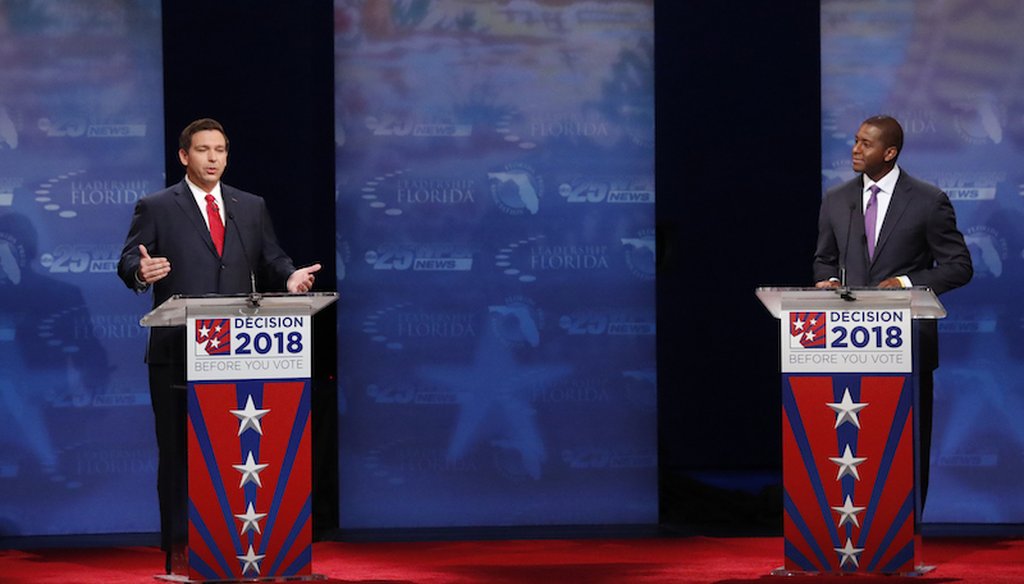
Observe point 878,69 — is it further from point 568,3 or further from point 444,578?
point 444,578

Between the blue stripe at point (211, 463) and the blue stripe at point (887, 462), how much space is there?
2102 mm

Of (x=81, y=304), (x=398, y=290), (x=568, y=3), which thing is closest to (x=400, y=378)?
(x=398, y=290)

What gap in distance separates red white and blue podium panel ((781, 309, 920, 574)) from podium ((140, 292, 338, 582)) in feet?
5.31

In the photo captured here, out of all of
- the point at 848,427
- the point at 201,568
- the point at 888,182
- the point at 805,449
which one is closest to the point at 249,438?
the point at 201,568

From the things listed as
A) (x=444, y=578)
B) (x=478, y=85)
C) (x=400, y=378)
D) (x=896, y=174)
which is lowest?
(x=444, y=578)

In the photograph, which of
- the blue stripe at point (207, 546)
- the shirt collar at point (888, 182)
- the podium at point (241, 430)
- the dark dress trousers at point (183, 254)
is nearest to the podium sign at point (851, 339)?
the shirt collar at point (888, 182)

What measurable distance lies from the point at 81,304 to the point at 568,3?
2.72 m

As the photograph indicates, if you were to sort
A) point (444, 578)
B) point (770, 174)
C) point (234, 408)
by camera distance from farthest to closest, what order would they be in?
point (770, 174) < point (444, 578) < point (234, 408)

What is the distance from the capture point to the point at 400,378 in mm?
6957

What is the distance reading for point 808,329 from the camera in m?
4.93

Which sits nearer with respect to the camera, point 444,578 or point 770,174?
point 444,578

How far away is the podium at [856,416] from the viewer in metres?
4.92

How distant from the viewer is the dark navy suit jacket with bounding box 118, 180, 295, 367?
214 inches

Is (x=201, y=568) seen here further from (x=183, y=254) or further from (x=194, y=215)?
(x=194, y=215)
